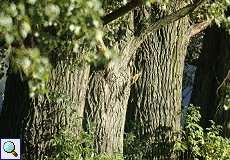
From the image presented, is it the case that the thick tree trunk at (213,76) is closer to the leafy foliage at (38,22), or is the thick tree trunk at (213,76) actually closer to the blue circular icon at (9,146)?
the blue circular icon at (9,146)

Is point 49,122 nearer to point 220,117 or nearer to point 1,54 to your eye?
point 1,54

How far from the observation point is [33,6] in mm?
4004

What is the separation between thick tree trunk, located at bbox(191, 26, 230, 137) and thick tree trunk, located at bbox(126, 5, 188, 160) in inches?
53.4

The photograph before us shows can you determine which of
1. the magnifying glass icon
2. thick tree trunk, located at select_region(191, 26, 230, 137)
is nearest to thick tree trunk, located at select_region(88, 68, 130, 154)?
the magnifying glass icon

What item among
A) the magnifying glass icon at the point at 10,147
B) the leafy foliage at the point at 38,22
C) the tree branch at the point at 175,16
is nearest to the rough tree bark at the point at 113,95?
the tree branch at the point at 175,16

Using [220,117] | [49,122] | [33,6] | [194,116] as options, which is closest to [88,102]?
[49,122]

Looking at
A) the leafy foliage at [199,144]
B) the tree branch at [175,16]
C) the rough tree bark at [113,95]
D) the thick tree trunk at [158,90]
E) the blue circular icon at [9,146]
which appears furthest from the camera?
the leafy foliage at [199,144]

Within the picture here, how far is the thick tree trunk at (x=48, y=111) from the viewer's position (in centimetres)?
793

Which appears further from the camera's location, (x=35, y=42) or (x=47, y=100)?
(x=47, y=100)

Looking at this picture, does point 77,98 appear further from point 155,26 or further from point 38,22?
point 38,22

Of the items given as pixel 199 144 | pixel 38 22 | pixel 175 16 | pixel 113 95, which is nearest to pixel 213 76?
pixel 199 144

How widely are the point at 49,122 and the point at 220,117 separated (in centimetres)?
460

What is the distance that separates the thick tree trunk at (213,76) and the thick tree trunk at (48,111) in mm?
3946

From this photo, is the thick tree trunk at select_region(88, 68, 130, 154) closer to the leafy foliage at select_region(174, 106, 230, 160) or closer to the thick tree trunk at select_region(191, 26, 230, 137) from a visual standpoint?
the leafy foliage at select_region(174, 106, 230, 160)
